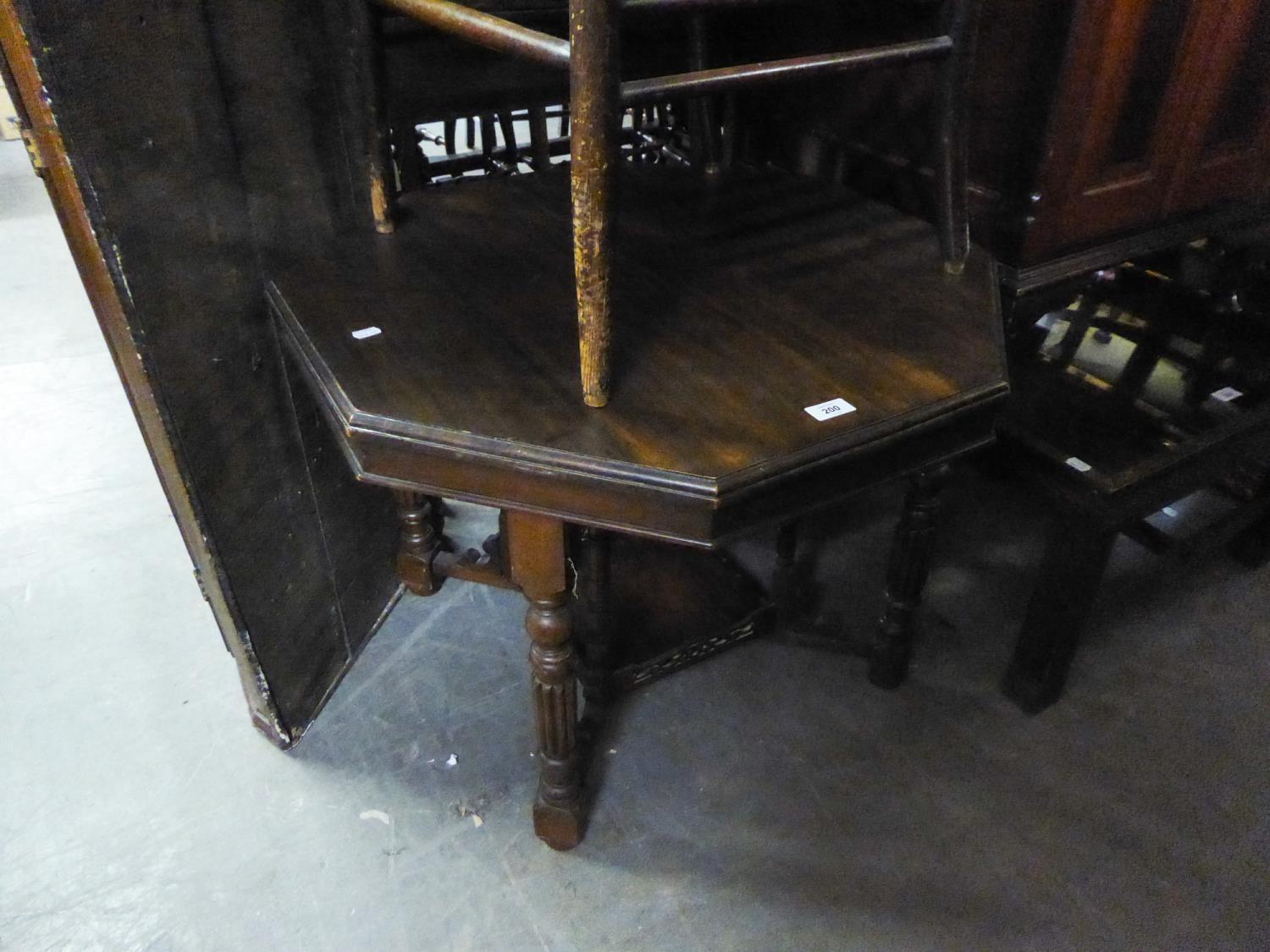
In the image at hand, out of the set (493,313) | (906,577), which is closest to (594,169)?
(493,313)

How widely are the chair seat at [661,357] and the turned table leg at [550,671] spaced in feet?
0.35

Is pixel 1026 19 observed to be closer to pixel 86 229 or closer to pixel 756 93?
pixel 756 93

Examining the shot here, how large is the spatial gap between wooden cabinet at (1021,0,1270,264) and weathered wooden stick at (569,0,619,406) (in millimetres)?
714

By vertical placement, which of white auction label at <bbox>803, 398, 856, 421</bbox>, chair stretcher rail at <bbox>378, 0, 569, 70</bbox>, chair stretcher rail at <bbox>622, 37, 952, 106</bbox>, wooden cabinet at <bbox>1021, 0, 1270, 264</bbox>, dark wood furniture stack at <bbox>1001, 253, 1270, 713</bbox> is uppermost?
chair stretcher rail at <bbox>378, 0, 569, 70</bbox>

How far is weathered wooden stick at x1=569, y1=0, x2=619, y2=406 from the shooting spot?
655 millimetres

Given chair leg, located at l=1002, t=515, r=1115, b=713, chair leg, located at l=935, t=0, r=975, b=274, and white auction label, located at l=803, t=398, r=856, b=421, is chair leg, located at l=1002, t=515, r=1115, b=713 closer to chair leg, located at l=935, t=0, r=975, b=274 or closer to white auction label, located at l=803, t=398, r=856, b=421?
chair leg, located at l=935, t=0, r=975, b=274

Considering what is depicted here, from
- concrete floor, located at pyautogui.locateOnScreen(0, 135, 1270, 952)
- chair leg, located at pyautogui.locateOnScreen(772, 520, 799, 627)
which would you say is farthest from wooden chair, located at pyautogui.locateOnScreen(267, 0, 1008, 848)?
chair leg, located at pyautogui.locateOnScreen(772, 520, 799, 627)

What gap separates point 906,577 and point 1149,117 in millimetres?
711

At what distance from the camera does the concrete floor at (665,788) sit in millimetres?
1140

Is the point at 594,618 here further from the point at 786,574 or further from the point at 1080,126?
the point at 1080,126

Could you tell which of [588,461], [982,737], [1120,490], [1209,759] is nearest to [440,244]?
[588,461]

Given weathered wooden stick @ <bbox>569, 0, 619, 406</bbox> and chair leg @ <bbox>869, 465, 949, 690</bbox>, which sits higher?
weathered wooden stick @ <bbox>569, 0, 619, 406</bbox>

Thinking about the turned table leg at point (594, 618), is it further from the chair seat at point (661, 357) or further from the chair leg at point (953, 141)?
the chair leg at point (953, 141)

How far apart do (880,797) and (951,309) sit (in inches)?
27.9
